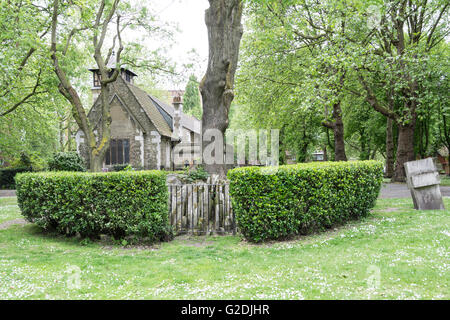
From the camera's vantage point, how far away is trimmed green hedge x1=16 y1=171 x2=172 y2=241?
848 cm

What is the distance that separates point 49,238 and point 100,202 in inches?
88.8

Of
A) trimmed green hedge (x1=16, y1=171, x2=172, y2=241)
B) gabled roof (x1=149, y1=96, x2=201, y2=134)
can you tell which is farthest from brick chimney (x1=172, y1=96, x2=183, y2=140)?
trimmed green hedge (x1=16, y1=171, x2=172, y2=241)

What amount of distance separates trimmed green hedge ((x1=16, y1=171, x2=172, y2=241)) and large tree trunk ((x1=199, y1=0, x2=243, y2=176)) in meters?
4.46

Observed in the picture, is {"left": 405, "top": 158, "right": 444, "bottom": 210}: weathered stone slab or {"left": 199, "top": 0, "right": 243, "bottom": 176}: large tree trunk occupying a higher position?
{"left": 199, "top": 0, "right": 243, "bottom": 176}: large tree trunk

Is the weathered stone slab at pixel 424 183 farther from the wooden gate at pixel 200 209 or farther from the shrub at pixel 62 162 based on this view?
the shrub at pixel 62 162

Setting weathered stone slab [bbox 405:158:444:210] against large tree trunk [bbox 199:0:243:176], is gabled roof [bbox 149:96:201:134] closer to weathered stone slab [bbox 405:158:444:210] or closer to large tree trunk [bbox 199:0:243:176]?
large tree trunk [bbox 199:0:243:176]

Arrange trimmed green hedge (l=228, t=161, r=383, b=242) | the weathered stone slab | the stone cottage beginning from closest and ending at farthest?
trimmed green hedge (l=228, t=161, r=383, b=242), the weathered stone slab, the stone cottage

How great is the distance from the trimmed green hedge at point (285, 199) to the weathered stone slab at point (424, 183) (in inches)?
131

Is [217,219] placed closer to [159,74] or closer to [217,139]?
[217,139]

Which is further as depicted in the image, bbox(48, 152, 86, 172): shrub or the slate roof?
the slate roof

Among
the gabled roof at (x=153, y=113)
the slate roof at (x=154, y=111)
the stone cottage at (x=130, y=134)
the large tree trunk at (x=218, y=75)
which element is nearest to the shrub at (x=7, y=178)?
the stone cottage at (x=130, y=134)

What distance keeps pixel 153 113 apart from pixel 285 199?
2894 centimetres

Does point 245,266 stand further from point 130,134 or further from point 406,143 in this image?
point 130,134

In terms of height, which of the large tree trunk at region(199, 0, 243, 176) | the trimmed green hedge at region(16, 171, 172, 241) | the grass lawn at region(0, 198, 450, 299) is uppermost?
the large tree trunk at region(199, 0, 243, 176)
